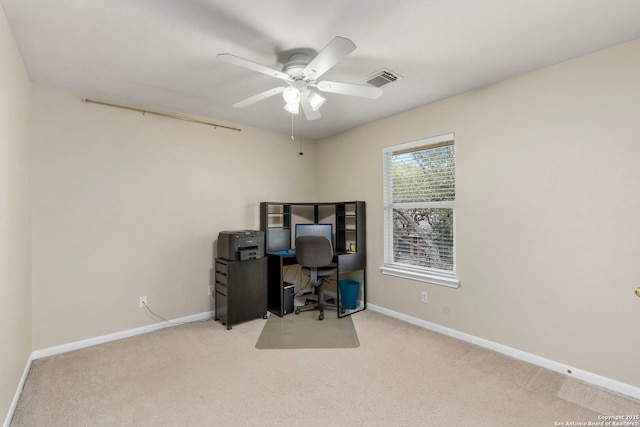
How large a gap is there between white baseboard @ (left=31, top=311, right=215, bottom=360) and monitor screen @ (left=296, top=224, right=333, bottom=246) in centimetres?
151

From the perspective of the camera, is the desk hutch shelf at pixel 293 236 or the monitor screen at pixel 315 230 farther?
the monitor screen at pixel 315 230

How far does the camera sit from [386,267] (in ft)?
12.4

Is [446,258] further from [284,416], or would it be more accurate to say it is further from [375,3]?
[375,3]

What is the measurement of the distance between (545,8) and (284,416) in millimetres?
2859

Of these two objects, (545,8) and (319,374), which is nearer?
(545,8)

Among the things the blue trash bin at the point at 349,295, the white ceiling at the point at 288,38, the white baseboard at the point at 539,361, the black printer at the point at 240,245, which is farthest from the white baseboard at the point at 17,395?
the white baseboard at the point at 539,361

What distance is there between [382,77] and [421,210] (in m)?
1.57

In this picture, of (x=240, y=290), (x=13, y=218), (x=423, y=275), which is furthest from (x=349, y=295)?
(x=13, y=218)

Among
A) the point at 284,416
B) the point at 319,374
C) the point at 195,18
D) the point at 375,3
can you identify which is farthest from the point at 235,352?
the point at 375,3

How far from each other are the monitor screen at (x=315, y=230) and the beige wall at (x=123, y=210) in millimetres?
644

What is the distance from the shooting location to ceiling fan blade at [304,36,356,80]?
164 cm

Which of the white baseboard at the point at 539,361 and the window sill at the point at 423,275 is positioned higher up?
the window sill at the point at 423,275

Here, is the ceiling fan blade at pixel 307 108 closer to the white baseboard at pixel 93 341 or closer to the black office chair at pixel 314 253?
the black office chair at pixel 314 253

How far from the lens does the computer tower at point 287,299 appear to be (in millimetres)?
3754
